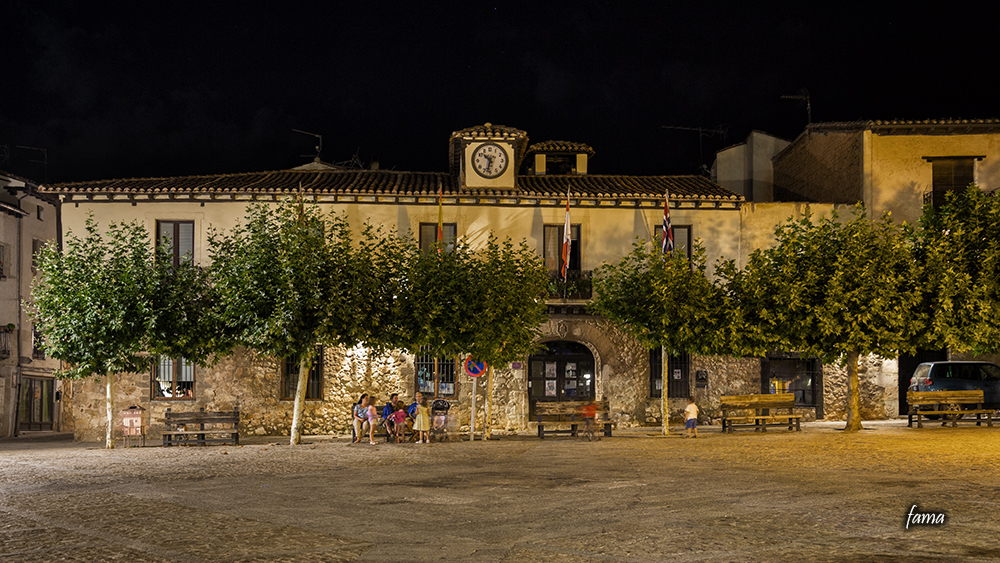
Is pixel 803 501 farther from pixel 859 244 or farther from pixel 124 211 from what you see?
pixel 124 211

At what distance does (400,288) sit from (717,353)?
9044 mm

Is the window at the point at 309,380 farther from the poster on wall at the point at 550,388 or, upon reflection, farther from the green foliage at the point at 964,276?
the green foliage at the point at 964,276

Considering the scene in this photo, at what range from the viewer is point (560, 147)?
32.7 metres

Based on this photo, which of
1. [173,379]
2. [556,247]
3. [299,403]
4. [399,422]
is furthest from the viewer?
[556,247]

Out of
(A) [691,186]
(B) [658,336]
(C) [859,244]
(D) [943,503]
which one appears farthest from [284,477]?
(A) [691,186]

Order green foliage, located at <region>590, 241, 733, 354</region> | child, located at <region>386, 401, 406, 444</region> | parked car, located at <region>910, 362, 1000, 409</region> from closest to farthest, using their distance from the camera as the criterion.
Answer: child, located at <region>386, 401, 406, 444</region>, green foliage, located at <region>590, 241, 733, 354</region>, parked car, located at <region>910, 362, 1000, 409</region>

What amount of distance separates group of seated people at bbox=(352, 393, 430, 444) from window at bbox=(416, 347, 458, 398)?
3.58 meters

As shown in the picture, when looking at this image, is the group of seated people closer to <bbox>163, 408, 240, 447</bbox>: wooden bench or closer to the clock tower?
<bbox>163, 408, 240, 447</bbox>: wooden bench

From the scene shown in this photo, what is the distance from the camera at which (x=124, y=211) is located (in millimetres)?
25281

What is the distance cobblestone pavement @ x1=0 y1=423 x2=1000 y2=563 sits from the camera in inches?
298

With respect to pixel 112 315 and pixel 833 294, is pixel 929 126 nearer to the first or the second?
pixel 833 294

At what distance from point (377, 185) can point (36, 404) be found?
60.8 ft

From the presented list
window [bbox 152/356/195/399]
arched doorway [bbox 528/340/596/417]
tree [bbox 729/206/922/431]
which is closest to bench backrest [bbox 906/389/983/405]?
tree [bbox 729/206/922/431]

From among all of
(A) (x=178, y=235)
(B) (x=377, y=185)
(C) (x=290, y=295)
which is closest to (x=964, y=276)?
(B) (x=377, y=185)
